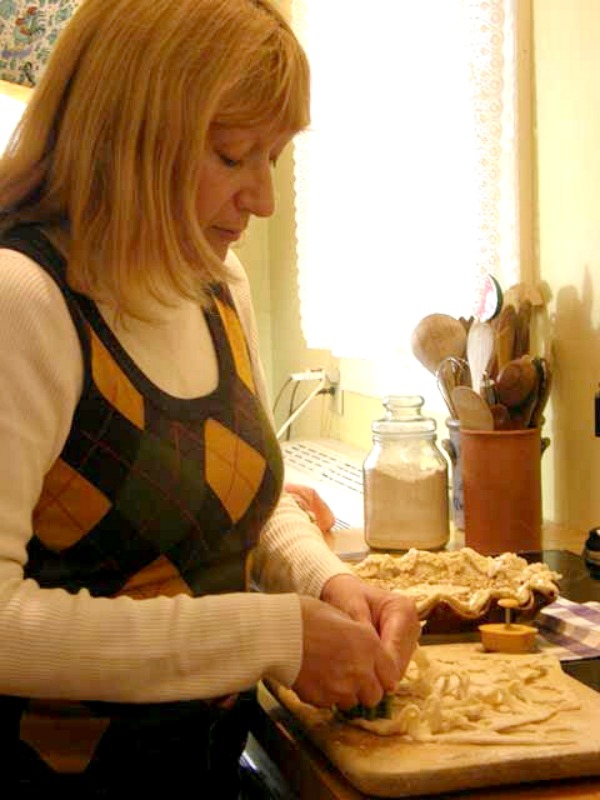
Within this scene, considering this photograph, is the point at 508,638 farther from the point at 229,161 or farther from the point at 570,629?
the point at 229,161

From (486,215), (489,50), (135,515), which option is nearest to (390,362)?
(486,215)

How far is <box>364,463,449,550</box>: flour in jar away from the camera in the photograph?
158 centimetres

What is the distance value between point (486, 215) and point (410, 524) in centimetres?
50

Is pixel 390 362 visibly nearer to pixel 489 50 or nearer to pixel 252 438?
pixel 489 50

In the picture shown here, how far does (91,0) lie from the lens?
94 centimetres

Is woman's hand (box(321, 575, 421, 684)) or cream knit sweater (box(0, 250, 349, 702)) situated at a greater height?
cream knit sweater (box(0, 250, 349, 702))

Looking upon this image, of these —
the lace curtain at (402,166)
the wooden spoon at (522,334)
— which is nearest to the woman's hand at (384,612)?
the wooden spoon at (522,334)

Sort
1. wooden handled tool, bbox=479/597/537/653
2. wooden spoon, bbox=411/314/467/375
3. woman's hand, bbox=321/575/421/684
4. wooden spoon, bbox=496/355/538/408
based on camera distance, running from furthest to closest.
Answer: wooden spoon, bbox=411/314/467/375 < wooden spoon, bbox=496/355/538/408 < wooden handled tool, bbox=479/597/537/653 < woman's hand, bbox=321/575/421/684

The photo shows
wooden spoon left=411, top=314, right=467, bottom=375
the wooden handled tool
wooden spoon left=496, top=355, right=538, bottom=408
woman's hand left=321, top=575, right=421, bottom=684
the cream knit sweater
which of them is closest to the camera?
the cream knit sweater

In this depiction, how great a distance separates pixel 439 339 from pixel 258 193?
783 mm

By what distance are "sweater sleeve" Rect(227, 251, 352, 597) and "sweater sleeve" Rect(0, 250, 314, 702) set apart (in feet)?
0.71

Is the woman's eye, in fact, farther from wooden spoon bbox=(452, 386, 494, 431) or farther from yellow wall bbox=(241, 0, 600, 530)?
yellow wall bbox=(241, 0, 600, 530)

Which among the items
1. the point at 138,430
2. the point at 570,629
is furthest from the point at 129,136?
the point at 570,629

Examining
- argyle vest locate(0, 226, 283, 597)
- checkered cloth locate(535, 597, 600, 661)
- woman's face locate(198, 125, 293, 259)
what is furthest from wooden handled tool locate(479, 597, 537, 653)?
woman's face locate(198, 125, 293, 259)
